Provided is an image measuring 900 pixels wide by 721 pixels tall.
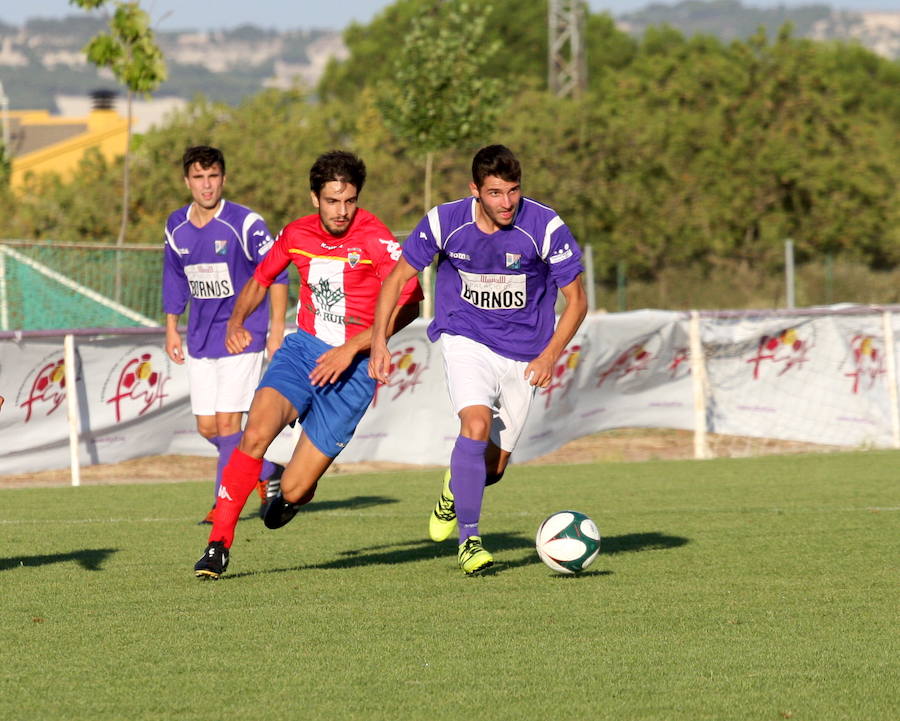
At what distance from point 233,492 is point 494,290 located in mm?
1575

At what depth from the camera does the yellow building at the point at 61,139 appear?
54906 millimetres

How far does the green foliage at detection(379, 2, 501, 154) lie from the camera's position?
2223 cm

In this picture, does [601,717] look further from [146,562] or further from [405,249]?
[146,562]

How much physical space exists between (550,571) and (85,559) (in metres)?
2.44

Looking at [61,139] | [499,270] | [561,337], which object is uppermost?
[61,139]

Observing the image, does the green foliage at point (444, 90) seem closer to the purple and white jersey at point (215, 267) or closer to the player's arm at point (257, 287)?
the purple and white jersey at point (215, 267)

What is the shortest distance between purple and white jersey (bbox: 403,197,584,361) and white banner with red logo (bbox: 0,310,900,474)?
244 inches

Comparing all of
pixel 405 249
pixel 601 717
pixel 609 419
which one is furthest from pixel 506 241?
pixel 609 419

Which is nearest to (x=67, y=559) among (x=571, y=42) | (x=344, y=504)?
(x=344, y=504)

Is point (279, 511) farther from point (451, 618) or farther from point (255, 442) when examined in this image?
point (451, 618)

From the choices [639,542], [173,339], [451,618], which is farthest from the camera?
[173,339]

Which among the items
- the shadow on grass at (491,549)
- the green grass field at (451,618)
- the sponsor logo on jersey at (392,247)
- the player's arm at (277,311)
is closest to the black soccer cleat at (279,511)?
the green grass field at (451,618)

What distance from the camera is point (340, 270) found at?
7672 millimetres

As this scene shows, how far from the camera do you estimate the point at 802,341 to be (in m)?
14.9
